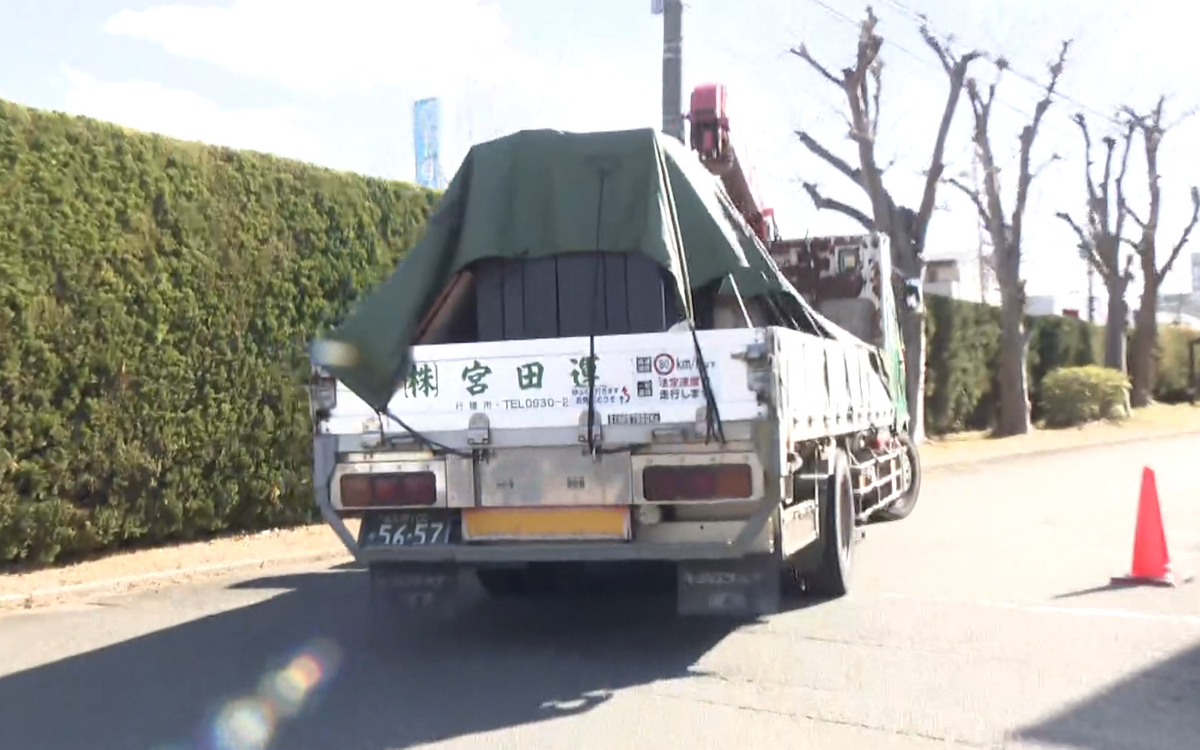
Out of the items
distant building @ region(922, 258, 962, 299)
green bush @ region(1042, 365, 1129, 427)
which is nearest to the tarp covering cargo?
green bush @ region(1042, 365, 1129, 427)

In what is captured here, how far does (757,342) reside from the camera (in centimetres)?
679

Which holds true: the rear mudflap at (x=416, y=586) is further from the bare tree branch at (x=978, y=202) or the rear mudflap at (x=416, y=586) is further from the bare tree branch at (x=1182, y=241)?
the bare tree branch at (x=1182, y=241)

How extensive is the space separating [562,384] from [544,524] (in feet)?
2.49

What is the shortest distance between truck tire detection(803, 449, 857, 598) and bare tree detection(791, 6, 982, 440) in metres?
15.4

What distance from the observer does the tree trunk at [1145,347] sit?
4431 centimetres

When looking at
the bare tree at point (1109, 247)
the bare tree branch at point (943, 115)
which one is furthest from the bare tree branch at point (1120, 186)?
the bare tree branch at point (943, 115)

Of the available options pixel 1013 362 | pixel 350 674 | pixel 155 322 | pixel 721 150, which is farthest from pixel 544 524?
pixel 1013 362

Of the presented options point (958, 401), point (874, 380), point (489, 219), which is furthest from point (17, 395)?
point (958, 401)

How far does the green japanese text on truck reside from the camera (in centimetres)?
689

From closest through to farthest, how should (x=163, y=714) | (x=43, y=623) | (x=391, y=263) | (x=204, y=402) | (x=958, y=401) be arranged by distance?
(x=163, y=714) → (x=43, y=623) → (x=204, y=402) → (x=391, y=263) → (x=958, y=401)

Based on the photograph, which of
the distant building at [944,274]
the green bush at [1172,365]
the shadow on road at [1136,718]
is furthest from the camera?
the distant building at [944,274]

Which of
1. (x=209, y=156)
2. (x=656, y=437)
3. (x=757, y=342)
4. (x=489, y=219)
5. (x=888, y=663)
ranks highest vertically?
(x=209, y=156)

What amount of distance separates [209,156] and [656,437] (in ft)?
21.7

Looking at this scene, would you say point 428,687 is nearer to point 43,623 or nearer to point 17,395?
point 43,623
